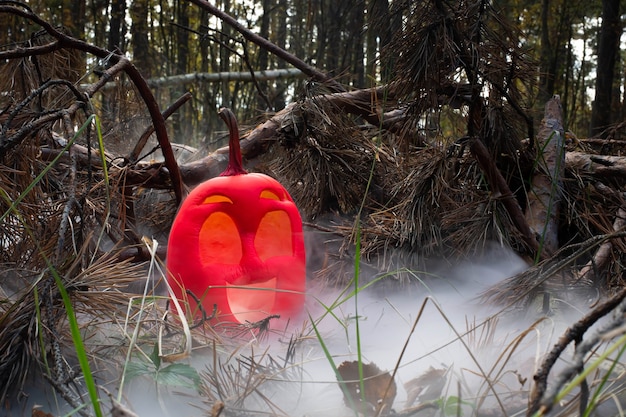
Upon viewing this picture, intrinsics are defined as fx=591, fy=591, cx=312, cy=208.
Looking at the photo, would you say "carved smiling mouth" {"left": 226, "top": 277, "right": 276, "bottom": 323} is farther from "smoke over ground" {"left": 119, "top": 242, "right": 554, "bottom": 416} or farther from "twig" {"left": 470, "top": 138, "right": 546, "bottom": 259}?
"twig" {"left": 470, "top": 138, "right": 546, "bottom": 259}

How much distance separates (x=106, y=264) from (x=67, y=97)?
1.32 m

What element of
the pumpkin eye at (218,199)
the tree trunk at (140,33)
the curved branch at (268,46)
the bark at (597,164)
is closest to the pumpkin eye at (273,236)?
the pumpkin eye at (218,199)

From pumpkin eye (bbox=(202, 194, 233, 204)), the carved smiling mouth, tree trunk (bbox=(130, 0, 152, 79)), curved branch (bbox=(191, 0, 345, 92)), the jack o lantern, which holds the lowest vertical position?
the carved smiling mouth

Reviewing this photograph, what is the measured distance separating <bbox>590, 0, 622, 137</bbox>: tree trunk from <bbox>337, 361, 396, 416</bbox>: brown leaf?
4.61 m

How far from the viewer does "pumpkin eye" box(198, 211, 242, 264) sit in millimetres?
1527

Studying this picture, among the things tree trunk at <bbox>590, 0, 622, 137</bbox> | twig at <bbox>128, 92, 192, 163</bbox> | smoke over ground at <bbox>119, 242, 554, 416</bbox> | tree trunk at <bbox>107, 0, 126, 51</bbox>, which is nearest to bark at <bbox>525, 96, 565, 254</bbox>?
smoke over ground at <bbox>119, 242, 554, 416</bbox>

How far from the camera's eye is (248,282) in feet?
5.06

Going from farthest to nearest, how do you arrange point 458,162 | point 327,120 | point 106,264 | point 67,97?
point 67,97 → point 327,120 → point 458,162 → point 106,264

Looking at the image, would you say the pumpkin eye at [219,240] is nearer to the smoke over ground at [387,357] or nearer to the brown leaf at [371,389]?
the smoke over ground at [387,357]

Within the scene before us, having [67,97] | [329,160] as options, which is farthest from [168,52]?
[329,160]

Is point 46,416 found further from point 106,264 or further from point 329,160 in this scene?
point 329,160

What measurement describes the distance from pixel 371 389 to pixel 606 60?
5053 millimetres

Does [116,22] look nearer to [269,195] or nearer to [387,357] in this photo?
Answer: [269,195]

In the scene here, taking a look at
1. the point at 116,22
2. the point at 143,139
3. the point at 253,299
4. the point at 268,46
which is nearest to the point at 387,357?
the point at 253,299
